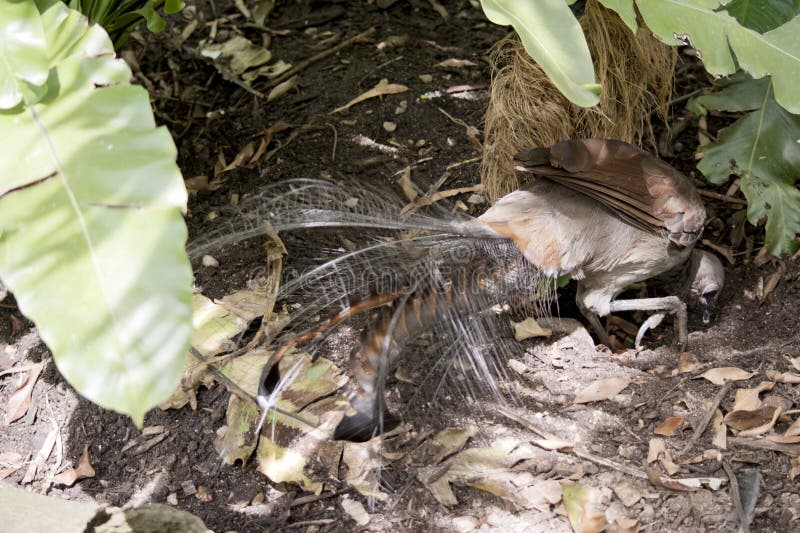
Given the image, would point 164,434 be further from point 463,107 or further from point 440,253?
point 463,107

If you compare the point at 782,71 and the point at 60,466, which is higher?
the point at 782,71

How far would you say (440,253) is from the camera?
2.71 m

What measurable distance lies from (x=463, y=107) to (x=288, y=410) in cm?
197

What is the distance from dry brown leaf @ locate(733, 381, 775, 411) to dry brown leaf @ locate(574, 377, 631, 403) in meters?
0.36

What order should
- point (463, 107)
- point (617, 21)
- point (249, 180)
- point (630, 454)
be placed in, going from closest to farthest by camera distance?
1. point (630, 454)
2. point (617, 21)
3. point (249, 180)
4. point (463, 107)

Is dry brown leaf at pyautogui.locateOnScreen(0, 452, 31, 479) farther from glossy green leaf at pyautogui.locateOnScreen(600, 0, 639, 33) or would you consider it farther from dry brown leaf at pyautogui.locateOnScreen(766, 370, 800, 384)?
dry brown leaf at pyautogui.locateOnScreen(766, 370, 800, 384)

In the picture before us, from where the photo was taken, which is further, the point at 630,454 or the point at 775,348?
the point at 775,348

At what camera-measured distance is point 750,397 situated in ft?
8.13

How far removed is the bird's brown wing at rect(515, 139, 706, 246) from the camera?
8.92 feet

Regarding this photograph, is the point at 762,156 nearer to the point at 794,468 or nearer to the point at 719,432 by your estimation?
the point at 719,432

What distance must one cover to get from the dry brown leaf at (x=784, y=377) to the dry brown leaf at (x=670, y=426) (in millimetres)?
360

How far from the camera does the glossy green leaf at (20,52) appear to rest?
74.6 inches

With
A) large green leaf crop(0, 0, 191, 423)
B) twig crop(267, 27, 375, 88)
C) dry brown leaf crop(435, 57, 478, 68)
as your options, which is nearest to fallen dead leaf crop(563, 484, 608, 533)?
large green leaf crop(0, 0, 191, 423)

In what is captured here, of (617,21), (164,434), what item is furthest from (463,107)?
(164,434)
